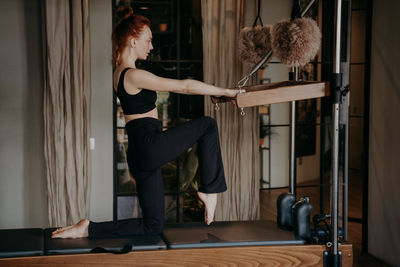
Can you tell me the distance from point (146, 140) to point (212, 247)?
0.70 metres

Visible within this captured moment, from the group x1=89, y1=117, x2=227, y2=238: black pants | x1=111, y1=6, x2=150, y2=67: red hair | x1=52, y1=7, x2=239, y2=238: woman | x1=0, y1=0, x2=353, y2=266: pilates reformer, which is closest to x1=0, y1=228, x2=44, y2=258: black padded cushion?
x1=0, y1=0, x2=353, y2=266: pilates reformer

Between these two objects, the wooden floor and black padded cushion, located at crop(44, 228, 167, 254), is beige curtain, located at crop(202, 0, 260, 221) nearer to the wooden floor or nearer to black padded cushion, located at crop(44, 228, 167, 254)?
the wooden floor

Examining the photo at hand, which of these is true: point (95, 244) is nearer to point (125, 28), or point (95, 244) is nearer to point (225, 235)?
point (225, 235)

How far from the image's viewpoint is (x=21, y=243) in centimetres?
250

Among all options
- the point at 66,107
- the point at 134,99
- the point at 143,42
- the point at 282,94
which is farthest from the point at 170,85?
the point at 66,107

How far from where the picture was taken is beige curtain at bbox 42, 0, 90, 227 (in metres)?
4.04

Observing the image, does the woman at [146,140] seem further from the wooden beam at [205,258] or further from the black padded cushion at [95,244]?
the wooden beam at [205,258]

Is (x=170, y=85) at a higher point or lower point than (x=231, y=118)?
higher

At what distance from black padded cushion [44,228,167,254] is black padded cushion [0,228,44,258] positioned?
5cm

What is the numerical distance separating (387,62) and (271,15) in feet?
4.13

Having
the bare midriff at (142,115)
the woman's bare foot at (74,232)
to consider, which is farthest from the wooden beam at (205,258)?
the bare midriff at (142,115)

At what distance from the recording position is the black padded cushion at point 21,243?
2.37 metres

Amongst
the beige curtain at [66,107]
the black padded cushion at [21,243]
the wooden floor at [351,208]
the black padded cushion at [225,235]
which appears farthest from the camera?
the wooden floor at [351,208]

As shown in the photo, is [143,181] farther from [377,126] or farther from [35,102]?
[377,126]
